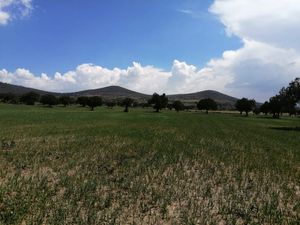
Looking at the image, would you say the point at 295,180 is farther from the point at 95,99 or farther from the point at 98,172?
the point at 95,99

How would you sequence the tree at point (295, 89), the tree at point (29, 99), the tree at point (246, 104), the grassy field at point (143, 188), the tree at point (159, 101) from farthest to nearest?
1. the tree at point (29, 99)
2. the tree at point (246, 104)
3. the tree at point (159, 101)
4. the tree at point (295, 89)
5. the grassy field at point (143, 188)

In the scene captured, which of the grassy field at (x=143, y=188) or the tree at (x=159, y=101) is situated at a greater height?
the tree at (x=159, y=101)

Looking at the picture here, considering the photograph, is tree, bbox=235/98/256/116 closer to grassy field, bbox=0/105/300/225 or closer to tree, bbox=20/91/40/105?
tree, bbox=20/91/40/105

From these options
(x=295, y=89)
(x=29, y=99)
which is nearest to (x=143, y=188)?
(x=295, y=89)

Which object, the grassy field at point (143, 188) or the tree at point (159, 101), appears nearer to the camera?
the grassy field at point (143, 188)

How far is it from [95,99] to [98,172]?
501 feet

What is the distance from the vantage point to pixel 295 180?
16.5 metres

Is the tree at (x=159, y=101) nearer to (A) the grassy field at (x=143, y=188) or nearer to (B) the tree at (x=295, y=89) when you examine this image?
(B) the tree at (x=295, y=89)

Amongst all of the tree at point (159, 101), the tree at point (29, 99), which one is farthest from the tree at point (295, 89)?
the tree at point (29, 99)

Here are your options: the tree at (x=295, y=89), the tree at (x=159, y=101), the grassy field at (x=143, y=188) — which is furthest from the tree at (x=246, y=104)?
the grassy field at (x=143, y=188)

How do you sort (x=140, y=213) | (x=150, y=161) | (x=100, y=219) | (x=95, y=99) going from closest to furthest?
(x=100, y=219), (x=140, y=213), (x=150, y=161), (x=95, y=99)

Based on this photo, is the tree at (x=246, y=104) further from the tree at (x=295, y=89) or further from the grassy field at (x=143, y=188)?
the grassy field at (x=143, y=188)

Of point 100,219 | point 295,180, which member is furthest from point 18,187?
point 295,180

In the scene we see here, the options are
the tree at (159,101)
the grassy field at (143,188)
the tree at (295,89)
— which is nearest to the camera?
the grassy field at (143,188)
